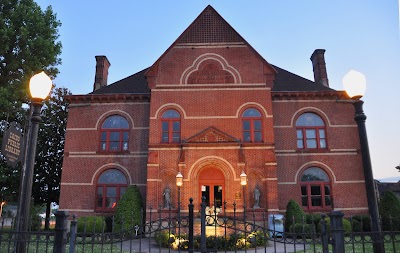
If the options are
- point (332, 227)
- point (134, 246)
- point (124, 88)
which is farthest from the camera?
point (124, 88)

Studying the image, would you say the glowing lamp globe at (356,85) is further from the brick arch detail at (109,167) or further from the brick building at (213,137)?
the brick arch detail at (109,167)

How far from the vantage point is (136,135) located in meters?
23.8

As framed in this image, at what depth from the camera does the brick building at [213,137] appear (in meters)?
20.8

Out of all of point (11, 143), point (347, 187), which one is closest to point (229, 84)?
point (347, 187)

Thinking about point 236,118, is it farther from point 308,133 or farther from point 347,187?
point 347,187

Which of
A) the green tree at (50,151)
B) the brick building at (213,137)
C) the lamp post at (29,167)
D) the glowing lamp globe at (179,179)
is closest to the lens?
the lamp post at (29,167)

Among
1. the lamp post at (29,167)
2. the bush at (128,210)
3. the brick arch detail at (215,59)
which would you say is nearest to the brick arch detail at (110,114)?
the brick arch detail at (215,59)

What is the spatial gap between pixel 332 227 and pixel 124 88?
867 inches

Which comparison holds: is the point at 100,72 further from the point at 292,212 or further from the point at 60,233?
the point at 60,233

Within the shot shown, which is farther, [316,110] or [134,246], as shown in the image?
[316,110]

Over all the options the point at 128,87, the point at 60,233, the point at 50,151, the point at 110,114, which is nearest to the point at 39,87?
the point at 60,233

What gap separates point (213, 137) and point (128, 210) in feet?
22.0

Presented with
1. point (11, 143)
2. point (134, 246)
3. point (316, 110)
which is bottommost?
→ point (134, 246)

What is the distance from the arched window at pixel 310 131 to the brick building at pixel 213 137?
7cm
